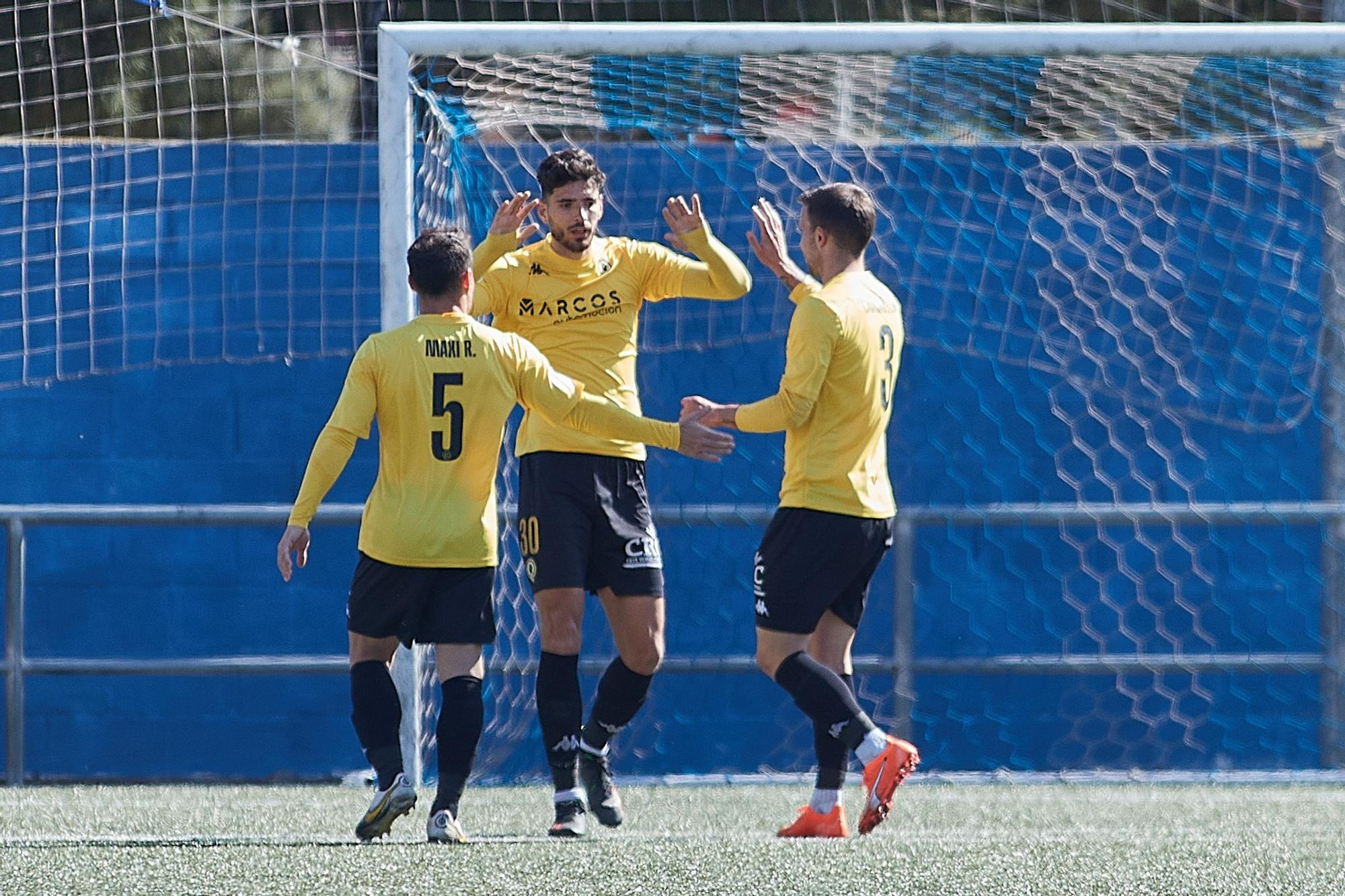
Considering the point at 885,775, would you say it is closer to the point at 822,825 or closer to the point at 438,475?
the point at 822,825

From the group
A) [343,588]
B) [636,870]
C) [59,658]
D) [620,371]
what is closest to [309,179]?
[343,588]

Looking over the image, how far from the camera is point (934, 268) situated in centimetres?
757

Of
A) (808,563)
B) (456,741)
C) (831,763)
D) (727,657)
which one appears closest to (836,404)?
(808,563)

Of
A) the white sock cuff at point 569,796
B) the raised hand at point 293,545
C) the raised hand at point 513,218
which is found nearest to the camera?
the raised hand at point 293,545

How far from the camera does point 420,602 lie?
4.46 m

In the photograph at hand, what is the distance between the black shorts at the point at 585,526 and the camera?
15.8 feet

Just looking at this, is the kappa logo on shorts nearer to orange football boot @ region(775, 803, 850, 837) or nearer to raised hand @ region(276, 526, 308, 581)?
orange football boot @ region(775, 803, 850, 837)

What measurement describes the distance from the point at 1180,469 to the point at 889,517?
3261mm

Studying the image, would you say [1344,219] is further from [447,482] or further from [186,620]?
[186,620]

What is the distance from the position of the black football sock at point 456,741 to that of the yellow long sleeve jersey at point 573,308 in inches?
27.9

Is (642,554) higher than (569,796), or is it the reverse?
(642,554)

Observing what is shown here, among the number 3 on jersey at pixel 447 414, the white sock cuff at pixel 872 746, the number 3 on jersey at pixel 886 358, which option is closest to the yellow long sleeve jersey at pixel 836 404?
the number 3 on jersey at pixel 886 358

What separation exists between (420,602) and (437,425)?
1.35ft

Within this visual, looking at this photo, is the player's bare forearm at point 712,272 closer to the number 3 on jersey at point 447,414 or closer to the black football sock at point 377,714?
the number 3 on jersey at point 447,414
